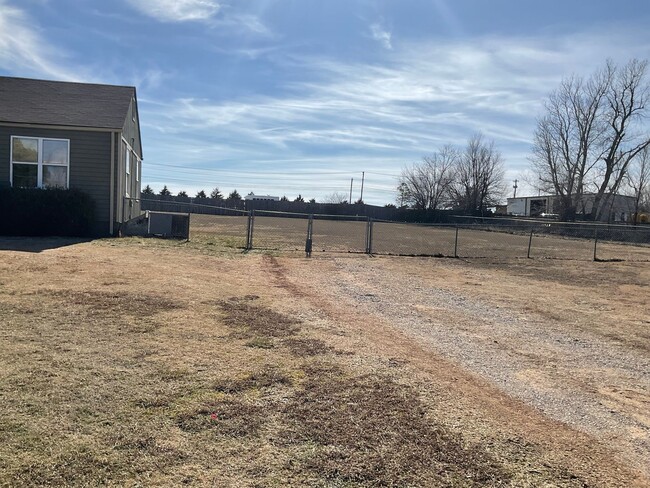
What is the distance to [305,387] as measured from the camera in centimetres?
408

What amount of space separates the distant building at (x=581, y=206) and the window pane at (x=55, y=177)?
5000 cm

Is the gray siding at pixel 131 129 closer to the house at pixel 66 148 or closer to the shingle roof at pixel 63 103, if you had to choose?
the shingle roof at pixel 63 103

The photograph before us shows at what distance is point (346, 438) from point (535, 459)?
1178 mm

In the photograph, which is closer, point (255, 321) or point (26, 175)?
point (255, 321)

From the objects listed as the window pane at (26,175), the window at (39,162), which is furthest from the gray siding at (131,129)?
the window pane at (26,175)

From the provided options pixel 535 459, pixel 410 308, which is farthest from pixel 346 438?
pixel 410 308

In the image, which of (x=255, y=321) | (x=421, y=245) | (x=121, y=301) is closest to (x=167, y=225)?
(x=121, y=301)

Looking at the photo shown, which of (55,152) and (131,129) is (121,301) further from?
(131,129)

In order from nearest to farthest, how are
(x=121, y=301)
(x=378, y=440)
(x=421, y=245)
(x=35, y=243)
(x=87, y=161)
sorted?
1. (x=378, y=440)
2. (x=121, y=301)
3. (x=35, y=243)
4. (x=87, y=161)
5. (x=421, y=245)

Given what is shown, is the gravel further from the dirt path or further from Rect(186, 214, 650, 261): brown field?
Rect(186, 214, 650, 261): brown field

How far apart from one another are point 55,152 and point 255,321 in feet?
42.6

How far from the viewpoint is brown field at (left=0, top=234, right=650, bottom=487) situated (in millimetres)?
2895

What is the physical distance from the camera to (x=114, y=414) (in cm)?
339

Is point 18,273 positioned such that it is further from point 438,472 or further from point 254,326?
point 438,472
